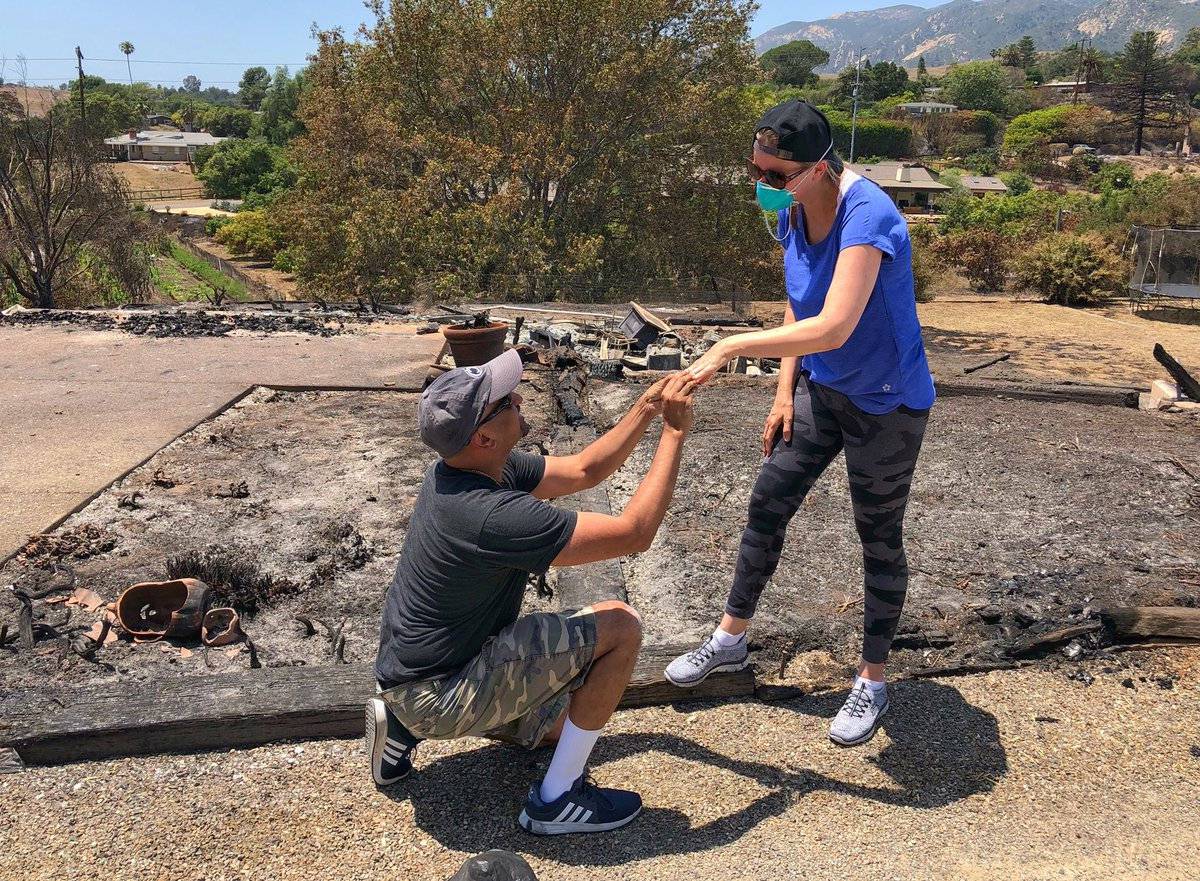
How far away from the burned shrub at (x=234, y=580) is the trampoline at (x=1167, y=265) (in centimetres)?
1921

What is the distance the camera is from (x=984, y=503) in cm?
568

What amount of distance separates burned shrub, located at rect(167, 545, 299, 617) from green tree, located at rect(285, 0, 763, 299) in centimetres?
1562

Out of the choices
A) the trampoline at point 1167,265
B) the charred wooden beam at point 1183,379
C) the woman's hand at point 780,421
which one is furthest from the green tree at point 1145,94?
the woman's hand at point 780,421

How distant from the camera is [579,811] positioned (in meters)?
2.69

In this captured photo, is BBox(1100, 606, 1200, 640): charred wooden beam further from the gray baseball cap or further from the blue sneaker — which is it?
the gray baseball cap

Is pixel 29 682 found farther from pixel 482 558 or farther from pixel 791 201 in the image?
pixel 791 201

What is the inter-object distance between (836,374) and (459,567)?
1.40 metres

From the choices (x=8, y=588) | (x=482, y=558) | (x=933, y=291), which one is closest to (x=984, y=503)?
(x=482, y=558)

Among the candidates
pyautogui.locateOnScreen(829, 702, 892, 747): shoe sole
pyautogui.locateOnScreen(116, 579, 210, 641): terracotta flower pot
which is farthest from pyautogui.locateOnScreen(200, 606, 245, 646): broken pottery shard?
pyautogui.locateOnScreen(829, 702, 892, 747): shoe sole

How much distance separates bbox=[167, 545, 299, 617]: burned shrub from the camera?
4426 mm

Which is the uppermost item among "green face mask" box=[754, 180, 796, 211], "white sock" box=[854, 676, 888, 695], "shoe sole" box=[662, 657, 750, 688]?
"green face mask" box=[754, 180, 796, 211]

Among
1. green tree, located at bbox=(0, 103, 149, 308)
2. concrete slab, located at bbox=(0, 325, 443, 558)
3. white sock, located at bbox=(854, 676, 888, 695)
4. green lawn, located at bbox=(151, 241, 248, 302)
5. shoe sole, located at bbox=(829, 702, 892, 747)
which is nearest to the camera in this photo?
shoe sole, located at bbox=(829, 702, 892, 747)

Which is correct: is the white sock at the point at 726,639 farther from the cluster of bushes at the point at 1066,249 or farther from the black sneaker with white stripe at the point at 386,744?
the cluster of bushes at the point at 1066,249

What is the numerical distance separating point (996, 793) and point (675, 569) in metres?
2.15
